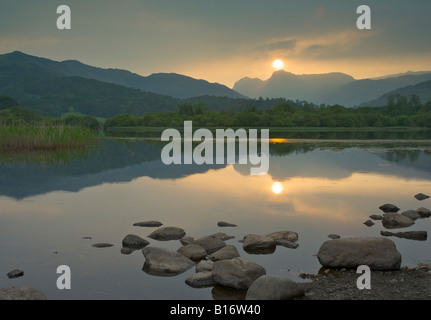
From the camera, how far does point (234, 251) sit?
412 inches

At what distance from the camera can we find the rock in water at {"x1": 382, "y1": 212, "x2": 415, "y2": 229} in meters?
13.6

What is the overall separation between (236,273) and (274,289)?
117 cm

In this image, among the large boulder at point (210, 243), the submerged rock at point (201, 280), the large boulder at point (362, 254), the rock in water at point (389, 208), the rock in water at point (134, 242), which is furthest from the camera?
the rock in water at point (389, 208)

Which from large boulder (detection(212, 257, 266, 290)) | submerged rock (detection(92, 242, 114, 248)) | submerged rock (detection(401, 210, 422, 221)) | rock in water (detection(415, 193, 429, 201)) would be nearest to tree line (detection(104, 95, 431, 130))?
rock in water (detection(415, 193, 429, 201))

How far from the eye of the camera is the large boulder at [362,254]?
31.6 feet

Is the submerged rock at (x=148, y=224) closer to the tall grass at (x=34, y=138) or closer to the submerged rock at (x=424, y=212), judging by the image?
the submerged rock at (x=424, y=212)

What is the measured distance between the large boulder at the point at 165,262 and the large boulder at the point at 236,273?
3.33 feet

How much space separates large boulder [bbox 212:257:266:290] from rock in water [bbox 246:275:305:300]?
1.98 feet

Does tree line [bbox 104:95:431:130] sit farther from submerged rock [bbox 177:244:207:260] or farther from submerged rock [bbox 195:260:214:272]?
submerged rock [bbox 195:260:214:272]

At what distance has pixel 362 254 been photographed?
977cm

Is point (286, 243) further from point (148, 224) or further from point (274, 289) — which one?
point (148, 224)

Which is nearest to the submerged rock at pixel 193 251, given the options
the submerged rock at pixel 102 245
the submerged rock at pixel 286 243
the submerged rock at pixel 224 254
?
the submerged rock at pixel 224 254
